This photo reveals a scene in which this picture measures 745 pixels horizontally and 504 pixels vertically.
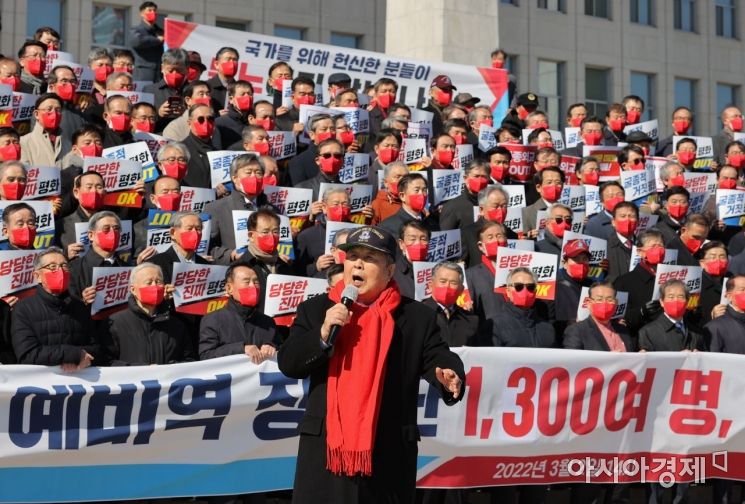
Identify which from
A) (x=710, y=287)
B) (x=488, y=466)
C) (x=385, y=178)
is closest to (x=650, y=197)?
(x=710, y=287)

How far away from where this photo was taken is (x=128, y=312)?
10570 millimetres

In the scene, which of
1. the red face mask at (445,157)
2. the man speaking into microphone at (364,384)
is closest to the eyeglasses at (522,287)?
the red face mask at (445,157)

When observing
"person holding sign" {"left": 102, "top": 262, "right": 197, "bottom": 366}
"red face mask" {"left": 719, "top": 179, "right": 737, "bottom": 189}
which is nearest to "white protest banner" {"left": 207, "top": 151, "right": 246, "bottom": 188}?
"person holding sign" {"left": 102, "top": 262, "right": 197, "bottom": 366}

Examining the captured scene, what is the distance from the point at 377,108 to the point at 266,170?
13.2 feet

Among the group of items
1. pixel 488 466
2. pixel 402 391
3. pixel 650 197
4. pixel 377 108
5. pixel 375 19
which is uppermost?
pixel 375 19

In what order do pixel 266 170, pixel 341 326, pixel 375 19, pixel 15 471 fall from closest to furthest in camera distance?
pixel 341 326 → pixel 15 471 → pixel 266 170 → pixel 375 19

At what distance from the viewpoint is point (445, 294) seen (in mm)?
11930

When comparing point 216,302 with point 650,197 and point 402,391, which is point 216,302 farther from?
point 650,197

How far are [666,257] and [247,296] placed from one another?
17.5 feet

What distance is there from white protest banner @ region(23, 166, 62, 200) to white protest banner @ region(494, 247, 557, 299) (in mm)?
3831

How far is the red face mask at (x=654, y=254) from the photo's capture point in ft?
47.4

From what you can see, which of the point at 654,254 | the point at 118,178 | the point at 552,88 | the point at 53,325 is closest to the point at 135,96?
the point at 118,178

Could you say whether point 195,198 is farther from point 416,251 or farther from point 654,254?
point 654,254

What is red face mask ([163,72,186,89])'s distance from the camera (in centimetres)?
1662
